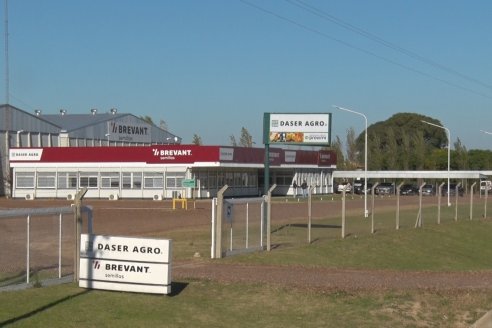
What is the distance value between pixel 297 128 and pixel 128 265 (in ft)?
65.7

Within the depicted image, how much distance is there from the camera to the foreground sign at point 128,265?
46.6 ft

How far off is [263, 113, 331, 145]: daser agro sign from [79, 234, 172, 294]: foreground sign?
18706 mm

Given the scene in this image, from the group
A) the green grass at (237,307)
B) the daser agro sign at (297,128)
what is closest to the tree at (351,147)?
the daser agro sign at (297,128)

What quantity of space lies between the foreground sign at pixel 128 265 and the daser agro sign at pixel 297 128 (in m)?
18.7

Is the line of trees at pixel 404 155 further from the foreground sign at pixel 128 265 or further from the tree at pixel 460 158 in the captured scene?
the foreground sign at pixel 128 265

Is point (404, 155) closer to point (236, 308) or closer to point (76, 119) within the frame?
point (76, 119)

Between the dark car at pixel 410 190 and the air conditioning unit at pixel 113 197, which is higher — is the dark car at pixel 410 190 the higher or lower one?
the higher one

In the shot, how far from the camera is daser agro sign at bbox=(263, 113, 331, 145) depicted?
33.3m

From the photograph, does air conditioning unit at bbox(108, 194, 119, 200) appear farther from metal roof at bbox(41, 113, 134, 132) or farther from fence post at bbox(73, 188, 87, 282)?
fence post at bbox(73, 188, 87, 282)

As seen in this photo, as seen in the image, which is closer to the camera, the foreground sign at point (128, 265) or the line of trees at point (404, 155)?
the foreground sign at point (128, 265)

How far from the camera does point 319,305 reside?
14.4 metres

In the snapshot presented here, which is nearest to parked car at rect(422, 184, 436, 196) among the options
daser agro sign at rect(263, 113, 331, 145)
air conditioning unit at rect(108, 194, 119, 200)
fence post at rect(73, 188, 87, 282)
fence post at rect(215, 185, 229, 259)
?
air conditioning unit at rect(108, 194, 119, 200)

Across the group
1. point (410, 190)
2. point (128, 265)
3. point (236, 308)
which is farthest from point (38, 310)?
point (410, 190)

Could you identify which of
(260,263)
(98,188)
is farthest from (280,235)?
(98,188)
